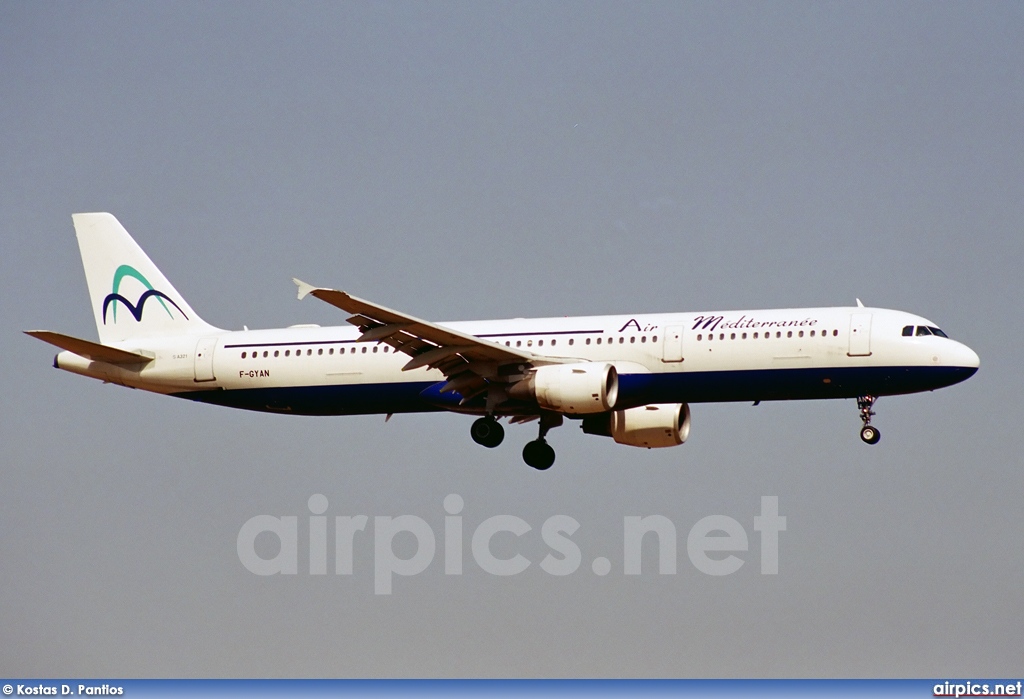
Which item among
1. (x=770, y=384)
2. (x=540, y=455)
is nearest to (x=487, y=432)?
(x=540, y=455)

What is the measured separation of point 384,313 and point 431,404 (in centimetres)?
542

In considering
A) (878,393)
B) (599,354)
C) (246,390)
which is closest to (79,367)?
(246,390)

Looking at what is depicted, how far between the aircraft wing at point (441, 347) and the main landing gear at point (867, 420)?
325 inches

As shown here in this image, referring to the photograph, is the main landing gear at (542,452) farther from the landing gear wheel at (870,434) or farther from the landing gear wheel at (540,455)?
the landing gear wheel at (870,434)

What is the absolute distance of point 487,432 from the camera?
4969 centimetres

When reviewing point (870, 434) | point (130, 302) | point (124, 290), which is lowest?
point (870, 434)

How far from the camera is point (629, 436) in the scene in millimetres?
51969

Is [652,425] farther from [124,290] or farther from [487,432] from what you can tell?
[124,290]

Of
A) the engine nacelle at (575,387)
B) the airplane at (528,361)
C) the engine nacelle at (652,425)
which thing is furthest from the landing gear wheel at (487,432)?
the engine nacelle at (652,425)

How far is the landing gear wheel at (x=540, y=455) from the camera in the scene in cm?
5188

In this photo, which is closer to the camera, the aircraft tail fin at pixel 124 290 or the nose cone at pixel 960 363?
the nose cone at pixel 960 363

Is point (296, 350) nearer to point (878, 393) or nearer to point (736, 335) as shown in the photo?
point (736, 335)

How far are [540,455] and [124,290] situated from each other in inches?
557

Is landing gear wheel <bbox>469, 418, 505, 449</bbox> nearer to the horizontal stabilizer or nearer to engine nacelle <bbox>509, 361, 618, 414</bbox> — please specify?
engine nacelle <bbox>509, 361, 618, 414</bbox>
